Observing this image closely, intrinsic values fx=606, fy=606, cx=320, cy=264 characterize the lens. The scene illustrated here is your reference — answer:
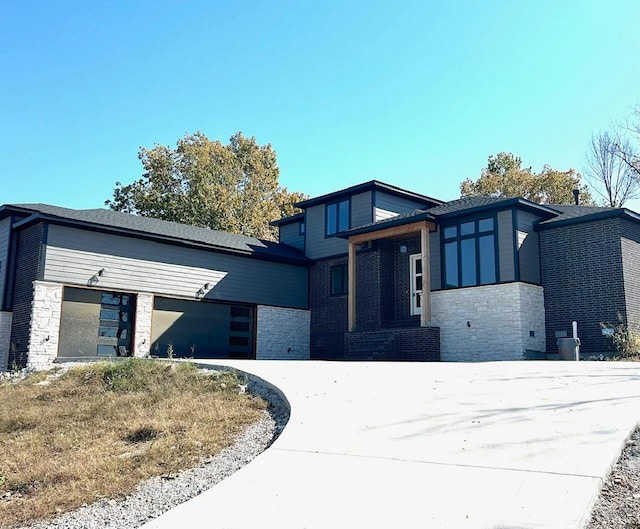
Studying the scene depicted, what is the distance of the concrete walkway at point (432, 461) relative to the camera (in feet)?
12.9

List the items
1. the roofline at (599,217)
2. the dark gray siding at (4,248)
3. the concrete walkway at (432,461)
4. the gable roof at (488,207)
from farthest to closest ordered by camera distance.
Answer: the dark gray siding at (4,248)
the gable roof at (488,207)
the roofline at (599,217)
the concrete walkway at (432,461)

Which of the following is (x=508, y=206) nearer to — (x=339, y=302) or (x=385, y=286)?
(x=385, y=286)

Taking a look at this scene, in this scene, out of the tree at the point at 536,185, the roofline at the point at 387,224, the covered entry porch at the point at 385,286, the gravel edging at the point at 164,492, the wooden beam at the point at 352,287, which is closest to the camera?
the gravel edging at the point at 164,492

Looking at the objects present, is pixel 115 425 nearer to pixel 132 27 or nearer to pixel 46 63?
pixel 132 27

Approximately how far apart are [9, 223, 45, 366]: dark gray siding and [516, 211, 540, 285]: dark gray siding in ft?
40.7

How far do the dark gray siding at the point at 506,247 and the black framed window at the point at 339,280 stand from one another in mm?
6154

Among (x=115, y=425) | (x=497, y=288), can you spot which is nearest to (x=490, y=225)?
(x=497, y=288)

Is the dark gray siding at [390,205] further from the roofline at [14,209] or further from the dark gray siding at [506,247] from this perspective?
the roofline at [14,209]

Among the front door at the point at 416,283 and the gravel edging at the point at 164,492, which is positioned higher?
the front door at the point at 416,283

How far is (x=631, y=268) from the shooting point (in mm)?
15203

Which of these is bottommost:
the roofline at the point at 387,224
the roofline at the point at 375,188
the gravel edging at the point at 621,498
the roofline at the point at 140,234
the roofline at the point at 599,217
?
the gravel edging at the point at 621,498

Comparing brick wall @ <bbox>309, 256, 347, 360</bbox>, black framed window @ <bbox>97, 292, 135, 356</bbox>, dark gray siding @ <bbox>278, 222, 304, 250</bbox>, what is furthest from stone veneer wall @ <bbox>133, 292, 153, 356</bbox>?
dark gray siding @ <bbox>278, 222, 304, 250</bbox>

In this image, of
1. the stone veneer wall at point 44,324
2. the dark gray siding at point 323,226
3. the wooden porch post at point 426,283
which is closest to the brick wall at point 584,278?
the wooden porch post at point 426,283

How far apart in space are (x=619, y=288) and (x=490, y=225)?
3.54 m
